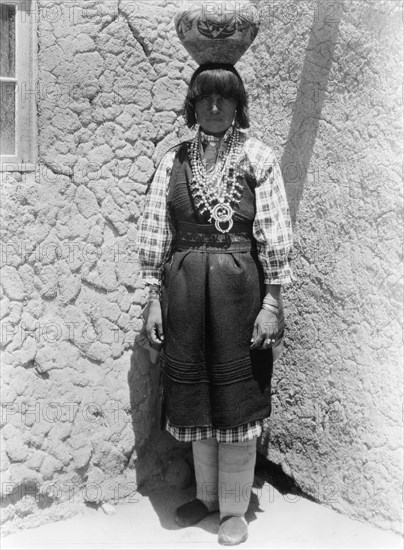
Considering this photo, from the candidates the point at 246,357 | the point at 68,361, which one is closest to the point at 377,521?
the point at 246,357

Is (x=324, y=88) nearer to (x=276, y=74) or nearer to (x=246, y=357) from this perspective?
(x=276, y=74)

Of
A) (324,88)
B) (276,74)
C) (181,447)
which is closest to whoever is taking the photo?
(324,88)

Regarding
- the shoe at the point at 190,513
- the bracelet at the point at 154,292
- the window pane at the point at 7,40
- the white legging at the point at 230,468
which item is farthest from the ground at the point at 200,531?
the window pane at the point at 7,40

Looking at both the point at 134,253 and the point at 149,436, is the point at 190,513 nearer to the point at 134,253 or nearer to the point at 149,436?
the point at 149,436

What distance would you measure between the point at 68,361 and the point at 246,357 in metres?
0.83

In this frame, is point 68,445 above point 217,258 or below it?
below

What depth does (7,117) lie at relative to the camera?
122 inches

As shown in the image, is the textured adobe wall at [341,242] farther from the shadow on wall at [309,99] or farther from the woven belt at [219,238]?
the woven belt at [219,238]

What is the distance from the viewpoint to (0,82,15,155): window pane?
122 inches

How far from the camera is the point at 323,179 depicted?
3178 mm

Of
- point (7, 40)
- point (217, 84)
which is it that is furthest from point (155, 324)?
point (7, 40)

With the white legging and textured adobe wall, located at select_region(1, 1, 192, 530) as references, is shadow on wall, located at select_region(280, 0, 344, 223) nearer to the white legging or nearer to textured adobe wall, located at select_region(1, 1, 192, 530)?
textured adobe wall, located at select_region(1, 1, 192, 530)

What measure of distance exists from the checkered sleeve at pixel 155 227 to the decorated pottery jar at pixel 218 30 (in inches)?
18.6

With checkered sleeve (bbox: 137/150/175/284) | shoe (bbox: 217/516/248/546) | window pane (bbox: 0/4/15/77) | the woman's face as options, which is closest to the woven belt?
checkered sleeve (bbox: 137/150/175/284)
